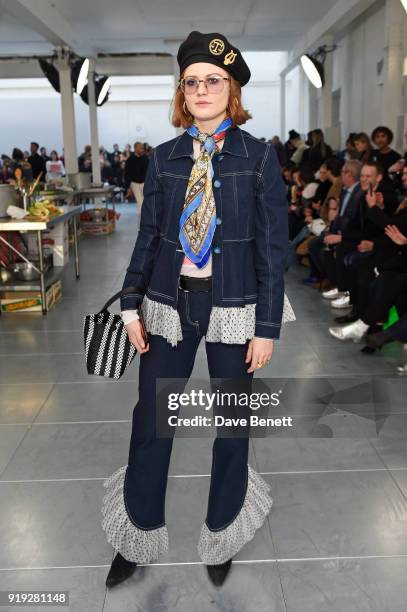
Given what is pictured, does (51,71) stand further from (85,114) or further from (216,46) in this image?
(216,46)

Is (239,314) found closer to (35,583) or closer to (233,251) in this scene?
(233,251)

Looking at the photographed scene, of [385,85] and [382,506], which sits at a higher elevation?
[385,85]

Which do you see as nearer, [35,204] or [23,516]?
[23,516]

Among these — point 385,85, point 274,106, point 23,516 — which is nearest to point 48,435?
point 23,516

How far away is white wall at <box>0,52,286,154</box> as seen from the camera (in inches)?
806

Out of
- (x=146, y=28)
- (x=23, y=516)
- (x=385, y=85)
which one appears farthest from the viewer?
(x=146, y=28)

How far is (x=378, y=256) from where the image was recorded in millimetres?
4344

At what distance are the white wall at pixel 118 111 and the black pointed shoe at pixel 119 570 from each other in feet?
63.7

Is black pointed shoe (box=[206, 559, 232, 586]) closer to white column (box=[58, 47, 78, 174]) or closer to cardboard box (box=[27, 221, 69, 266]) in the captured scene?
cardboard box (box=[27, 221, 69, 266])

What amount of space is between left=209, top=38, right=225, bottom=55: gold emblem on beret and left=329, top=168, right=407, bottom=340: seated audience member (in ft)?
8.82

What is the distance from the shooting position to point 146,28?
1186cm

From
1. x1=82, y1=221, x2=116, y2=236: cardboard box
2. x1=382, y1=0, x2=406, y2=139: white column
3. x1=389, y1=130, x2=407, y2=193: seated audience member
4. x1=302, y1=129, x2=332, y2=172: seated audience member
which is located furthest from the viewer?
x1=82, y1=221, x2=116, y2=236: cardboard box

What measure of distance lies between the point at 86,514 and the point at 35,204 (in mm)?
3756

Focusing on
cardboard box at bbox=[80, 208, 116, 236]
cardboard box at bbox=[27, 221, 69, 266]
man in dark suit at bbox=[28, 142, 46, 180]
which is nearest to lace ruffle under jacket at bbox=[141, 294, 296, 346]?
cardboard box at bbox=[27, 221, 69, 266]
